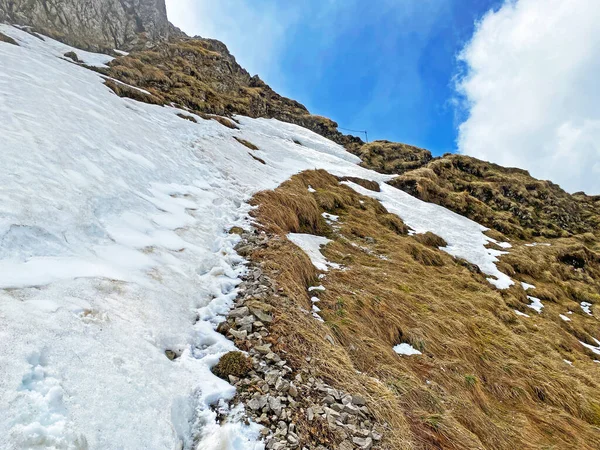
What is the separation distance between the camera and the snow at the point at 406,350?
661 cm

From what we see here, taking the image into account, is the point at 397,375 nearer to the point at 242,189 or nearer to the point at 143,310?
the point at 143,310

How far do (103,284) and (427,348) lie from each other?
6648mm

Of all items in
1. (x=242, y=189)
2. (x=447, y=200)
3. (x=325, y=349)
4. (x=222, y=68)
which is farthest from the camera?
(x=222, y=68)

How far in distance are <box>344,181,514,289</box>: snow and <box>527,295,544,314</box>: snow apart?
129 cm

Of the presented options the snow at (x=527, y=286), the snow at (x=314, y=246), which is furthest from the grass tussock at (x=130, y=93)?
the snow at (x=527, y=286)

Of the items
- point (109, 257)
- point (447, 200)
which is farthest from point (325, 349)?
point (447, 200)

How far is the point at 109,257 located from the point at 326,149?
110 feet

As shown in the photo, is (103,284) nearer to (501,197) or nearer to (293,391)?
→ (293,391)

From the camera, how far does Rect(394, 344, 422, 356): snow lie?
661cm

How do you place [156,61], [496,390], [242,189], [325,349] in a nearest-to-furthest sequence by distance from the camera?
[325,349]
[496,390]
[242,189]
[156,61]

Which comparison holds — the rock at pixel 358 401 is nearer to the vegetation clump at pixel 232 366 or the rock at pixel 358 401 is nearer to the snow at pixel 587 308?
the vegetation clump at pixel 232 366

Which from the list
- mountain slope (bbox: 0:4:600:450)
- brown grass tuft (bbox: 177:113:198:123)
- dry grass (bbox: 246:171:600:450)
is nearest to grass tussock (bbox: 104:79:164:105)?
mountain slope (bbox: 0:4:600:450)

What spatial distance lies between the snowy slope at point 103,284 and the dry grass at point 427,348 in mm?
1316

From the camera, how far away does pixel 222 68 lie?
4825 cm
